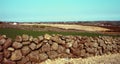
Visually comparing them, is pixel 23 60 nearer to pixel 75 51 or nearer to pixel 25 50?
pixel 25 50

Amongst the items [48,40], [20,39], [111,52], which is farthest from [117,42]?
[20,39]

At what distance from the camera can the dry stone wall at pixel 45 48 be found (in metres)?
15.7

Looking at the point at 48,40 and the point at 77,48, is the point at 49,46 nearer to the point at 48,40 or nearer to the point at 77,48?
the point at 48,40

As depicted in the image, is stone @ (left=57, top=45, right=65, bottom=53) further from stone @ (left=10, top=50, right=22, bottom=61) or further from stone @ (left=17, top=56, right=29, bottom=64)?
stone @ (left=10, top=50, right=22, bottom=61)

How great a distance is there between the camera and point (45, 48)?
54.4ft

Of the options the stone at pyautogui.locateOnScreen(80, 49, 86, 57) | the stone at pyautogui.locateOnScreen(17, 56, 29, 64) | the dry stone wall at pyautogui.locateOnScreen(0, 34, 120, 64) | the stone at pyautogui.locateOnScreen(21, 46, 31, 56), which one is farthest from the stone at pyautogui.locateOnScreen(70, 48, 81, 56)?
the stone at pyautogui.locateOnScreen(17, 56, 29, 64)

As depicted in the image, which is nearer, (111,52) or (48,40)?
(48,40)

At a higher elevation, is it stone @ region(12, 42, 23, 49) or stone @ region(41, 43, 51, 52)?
stone @ region(12, 42, 23, 49)

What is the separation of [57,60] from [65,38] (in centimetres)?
190

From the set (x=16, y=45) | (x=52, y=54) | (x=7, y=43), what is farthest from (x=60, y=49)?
(x=7, y=43)

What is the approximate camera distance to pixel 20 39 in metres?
16.1

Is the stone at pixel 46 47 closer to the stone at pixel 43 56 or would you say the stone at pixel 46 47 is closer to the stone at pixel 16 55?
the stone at pixel 43 56

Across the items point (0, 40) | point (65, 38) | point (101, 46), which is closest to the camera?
point (0, 40)

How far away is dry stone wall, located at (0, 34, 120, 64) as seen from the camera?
15656 millimetres
